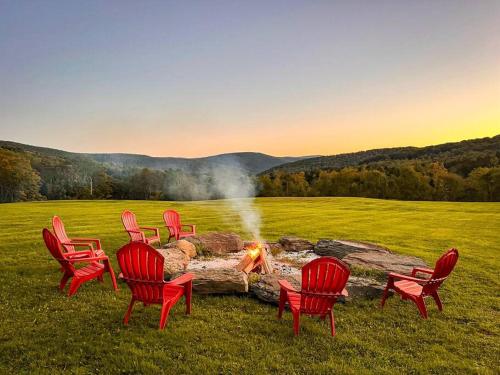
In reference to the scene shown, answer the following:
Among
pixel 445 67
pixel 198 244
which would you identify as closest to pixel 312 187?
pixel 445 67

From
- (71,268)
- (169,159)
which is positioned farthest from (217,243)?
(169,159)

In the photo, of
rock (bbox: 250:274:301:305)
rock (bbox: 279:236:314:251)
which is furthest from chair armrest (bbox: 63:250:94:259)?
rock (bbox: 279:236:314:251)

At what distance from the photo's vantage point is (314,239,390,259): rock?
1059 cm

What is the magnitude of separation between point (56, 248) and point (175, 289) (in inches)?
107

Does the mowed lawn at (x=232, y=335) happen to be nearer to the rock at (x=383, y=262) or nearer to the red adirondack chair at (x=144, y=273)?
the red adirondack chair at (x=144, y=273)

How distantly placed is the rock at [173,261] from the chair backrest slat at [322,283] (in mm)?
3618

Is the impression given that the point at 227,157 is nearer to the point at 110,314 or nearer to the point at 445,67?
the point at 445,67

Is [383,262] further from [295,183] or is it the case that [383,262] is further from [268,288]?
[295,183]

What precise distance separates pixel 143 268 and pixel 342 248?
23.1ft

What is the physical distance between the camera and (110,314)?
602 cm

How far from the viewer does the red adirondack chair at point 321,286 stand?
5.31 meters

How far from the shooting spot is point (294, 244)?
1207 centimetres

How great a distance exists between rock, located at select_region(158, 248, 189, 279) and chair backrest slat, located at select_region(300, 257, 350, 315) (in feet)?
11.9

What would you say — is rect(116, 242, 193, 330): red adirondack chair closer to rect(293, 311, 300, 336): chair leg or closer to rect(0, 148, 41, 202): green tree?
rect(293, 311, 300, 336): chair leg
